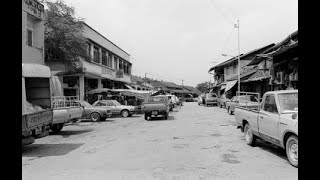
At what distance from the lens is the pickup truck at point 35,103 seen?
9836 mm

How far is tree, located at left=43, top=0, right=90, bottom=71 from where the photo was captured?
27.1 m

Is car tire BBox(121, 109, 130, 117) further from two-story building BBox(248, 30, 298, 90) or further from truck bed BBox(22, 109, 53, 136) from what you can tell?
truck bed BBox(22, 109, 53, 136)

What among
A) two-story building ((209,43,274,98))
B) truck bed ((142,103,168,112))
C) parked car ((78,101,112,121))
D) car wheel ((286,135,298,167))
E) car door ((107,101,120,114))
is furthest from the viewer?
two-story building ((209,43,274,98))

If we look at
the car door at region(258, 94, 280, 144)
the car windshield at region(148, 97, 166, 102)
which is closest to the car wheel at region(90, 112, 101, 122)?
the car windshield at region(148, 97, 166, 102)

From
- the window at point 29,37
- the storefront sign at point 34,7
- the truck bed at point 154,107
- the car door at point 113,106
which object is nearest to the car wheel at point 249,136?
the truck bed at point 154,107

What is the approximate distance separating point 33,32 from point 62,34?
19.0 feet

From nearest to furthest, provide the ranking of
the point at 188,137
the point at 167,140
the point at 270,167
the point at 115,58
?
the point at 270,167 < the point at 167,140 < the point at 188,137 < the point at 115,58

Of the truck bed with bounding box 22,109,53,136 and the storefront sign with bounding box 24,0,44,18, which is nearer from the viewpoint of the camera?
the truck bed with bounding box 22,109,53,136

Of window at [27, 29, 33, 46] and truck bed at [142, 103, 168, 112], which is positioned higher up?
window at [27, 29, 33, 46]

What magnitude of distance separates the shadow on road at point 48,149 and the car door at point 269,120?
5721mm
